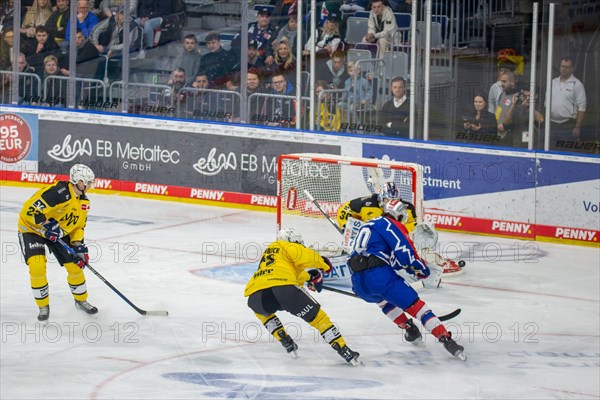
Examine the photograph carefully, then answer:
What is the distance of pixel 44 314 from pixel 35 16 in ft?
23.7

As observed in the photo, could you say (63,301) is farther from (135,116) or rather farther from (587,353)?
(135,116)

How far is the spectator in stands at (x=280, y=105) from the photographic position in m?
14.3

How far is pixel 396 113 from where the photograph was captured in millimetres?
13633

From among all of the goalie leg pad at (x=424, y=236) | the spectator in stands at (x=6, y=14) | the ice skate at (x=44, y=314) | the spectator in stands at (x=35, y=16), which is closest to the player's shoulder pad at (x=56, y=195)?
the ice skate at (x=44, y=314)

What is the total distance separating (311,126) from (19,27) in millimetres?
4240

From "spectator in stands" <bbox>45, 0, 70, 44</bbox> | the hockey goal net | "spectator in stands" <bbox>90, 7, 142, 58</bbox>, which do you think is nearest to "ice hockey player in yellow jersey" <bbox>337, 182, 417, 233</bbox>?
the hockey goal net

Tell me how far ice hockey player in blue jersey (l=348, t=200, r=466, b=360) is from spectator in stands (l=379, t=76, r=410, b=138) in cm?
513

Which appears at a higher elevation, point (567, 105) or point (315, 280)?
point (567, 105)

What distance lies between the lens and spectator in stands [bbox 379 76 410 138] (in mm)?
13531

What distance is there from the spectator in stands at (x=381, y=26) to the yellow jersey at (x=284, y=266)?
5.57 m

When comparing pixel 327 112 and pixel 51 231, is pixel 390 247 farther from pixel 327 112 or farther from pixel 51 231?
pixel 327 112

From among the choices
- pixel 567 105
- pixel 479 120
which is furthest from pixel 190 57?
pixel 567 105

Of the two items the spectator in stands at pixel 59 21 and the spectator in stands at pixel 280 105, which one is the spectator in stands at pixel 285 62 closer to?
the spectator in stands at pixel 280 105

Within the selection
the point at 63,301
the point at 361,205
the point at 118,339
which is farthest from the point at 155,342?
the point at 361,205
